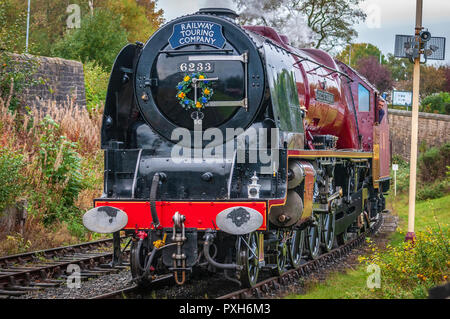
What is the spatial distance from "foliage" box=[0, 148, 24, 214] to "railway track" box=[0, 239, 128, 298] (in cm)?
128

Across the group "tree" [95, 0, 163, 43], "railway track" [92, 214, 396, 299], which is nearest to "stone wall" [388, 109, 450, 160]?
"tree" [95, 0, 163, 43]

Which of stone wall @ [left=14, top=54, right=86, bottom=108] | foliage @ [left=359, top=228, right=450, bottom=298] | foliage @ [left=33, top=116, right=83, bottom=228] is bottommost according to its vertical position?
foliage @ [left=359, top=228, right=450, bottom=298]

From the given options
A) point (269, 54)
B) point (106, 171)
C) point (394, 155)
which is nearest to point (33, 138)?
point (106, 171)

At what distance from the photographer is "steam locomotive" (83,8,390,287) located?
708 cm

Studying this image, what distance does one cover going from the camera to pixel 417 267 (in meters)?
8.00

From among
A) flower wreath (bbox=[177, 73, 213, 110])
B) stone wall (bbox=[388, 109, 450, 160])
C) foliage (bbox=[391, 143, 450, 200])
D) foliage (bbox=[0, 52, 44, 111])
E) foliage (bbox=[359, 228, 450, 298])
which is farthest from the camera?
stone wall (bbox=[388, 109, 450, 160])

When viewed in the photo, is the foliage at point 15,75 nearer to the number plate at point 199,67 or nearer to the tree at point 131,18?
the number plate at point 199,67

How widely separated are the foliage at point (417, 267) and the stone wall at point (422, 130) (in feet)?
82.8

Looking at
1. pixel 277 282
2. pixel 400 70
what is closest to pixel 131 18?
pixel 277 282

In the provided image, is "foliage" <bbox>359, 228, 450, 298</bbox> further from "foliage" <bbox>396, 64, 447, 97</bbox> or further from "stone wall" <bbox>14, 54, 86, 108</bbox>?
"foliage" <bbox>396, 64, 447, 97</bbox>

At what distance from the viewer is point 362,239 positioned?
45.2 ft

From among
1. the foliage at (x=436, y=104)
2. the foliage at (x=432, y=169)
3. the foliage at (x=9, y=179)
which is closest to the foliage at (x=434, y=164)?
the foliage at (x=432, y=169)

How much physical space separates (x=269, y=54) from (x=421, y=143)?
27.0m
